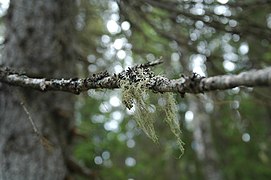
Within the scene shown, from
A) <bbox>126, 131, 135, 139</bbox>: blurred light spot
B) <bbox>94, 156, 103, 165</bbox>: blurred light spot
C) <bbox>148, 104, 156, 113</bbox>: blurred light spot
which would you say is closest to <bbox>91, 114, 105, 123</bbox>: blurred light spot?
<bbox>94, 156, 103, 165</bbox>: blurred light spot

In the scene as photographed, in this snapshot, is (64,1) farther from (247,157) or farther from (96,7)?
(247,157)

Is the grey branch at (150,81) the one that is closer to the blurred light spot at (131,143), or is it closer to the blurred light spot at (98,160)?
the blurred light spot at (98,160)

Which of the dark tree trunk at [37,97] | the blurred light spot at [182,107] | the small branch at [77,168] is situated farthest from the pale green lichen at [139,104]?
the blurred light spot at [182,107]

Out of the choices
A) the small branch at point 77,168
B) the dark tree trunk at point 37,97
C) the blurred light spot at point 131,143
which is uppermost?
the dark tree trunk at point 37,97

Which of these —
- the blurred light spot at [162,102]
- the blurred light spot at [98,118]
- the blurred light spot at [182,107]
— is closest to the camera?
the blurred light spot at [162,102]

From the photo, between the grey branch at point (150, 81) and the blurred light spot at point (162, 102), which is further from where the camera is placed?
the blurred light spot at point (162, 102)

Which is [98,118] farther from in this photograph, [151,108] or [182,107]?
[151,108]

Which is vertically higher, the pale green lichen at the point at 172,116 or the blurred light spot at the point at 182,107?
the pale green lichen at the point at 172,116
